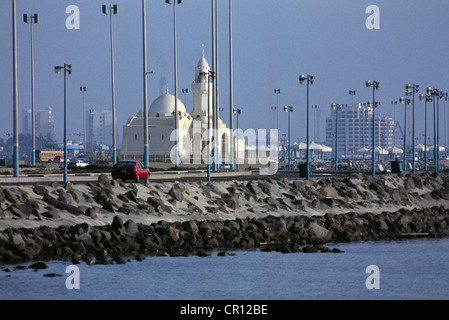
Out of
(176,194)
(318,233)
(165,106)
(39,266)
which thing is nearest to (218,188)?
(176,194)

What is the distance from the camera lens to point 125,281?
26688 millimetres

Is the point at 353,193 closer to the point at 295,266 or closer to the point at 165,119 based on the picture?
the point at 295,266

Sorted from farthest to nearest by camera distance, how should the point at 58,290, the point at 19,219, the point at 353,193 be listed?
1. the point at 353,193
2. the point at 19,219
3. the point at 58,290

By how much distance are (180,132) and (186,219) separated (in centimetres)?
7570

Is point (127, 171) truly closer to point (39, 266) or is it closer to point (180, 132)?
point (39, 266)

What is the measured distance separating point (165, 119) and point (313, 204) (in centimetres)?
7540

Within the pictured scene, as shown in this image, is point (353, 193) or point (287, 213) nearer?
point (287, 213)

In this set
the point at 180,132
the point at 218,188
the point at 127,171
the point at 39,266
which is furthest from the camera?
the point at 180,132

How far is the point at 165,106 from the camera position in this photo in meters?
124

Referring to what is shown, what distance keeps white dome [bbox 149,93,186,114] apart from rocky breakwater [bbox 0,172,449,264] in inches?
2972

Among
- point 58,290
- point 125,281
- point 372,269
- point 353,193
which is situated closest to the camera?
point 58,290

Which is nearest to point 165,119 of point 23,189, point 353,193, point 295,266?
point 353,193
